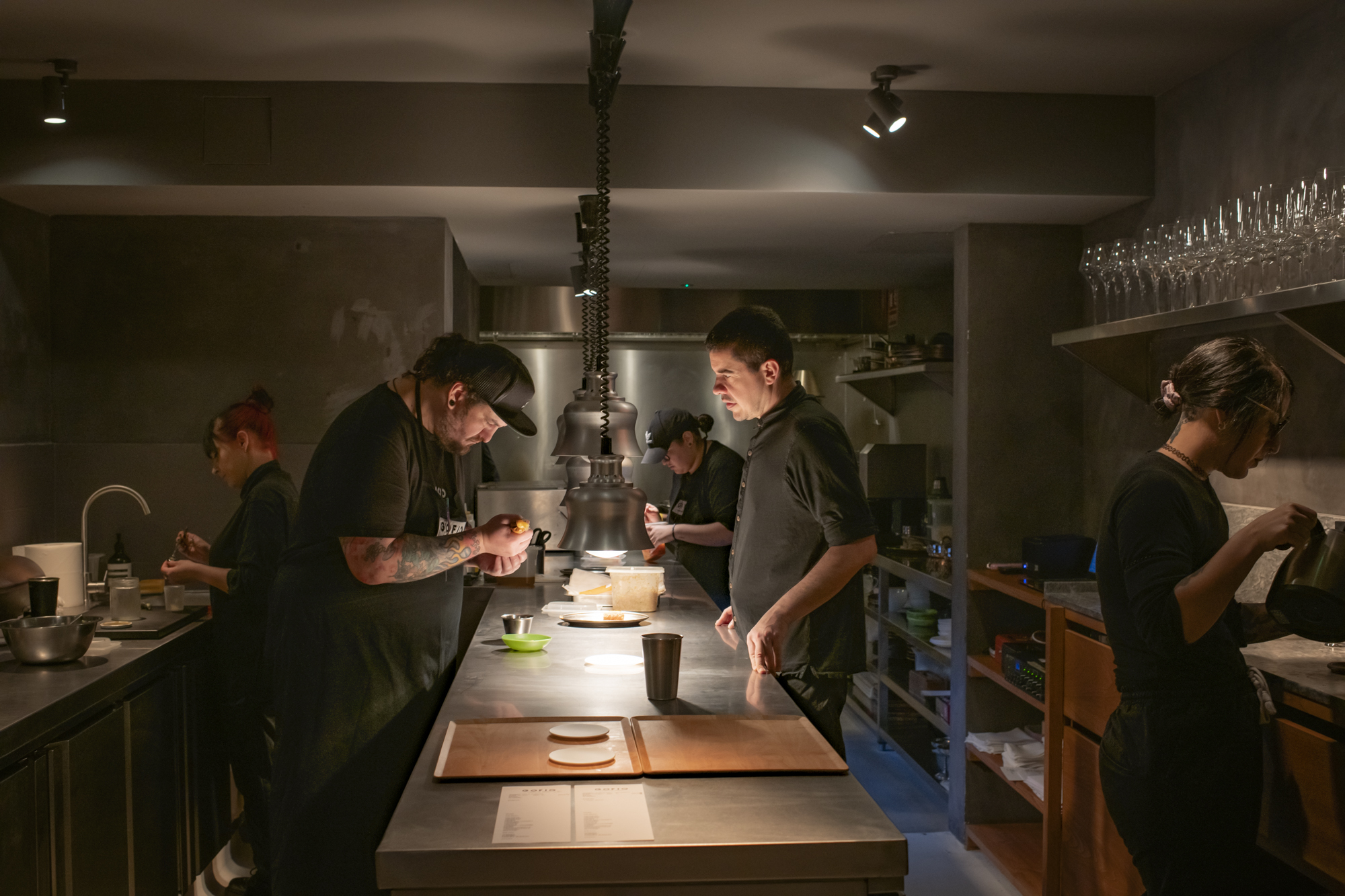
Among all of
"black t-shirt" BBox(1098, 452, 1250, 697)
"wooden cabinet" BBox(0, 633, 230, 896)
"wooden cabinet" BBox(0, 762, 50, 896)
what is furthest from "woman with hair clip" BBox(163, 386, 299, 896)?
"black t-shirt" BBox(1098, 452, 1250, 697)

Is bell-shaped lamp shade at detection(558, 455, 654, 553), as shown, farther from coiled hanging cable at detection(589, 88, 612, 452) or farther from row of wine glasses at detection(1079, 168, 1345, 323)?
row of wine glasses at detection(1079, 168, 1345, 323)

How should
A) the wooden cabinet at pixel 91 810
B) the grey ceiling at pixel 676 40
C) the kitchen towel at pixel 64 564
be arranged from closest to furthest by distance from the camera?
the wooden cabinet at pixel 91 810
the grey ceiling at pixel 676 40
the kitchen towel at pixel 64 564

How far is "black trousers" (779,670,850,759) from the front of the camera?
249 cm

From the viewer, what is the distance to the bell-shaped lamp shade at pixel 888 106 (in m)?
3.44

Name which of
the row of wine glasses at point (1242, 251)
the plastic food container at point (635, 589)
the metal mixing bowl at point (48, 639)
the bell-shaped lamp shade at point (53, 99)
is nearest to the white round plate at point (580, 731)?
the plastic food container at point (635, 589)

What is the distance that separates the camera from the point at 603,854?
1.36 metres

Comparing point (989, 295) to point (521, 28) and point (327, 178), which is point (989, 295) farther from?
point (327, 178)

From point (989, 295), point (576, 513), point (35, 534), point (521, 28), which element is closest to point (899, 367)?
point (989, 295)

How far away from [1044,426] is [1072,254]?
755 millimetres

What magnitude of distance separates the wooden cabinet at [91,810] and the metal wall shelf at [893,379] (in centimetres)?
360

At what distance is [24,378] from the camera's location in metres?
4.02

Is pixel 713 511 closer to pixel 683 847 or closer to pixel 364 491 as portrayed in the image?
pixel 364 491

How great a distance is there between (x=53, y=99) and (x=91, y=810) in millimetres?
2354

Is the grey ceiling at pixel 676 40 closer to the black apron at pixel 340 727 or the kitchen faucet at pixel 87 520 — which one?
the kitchen faucet at pixel 87 520
